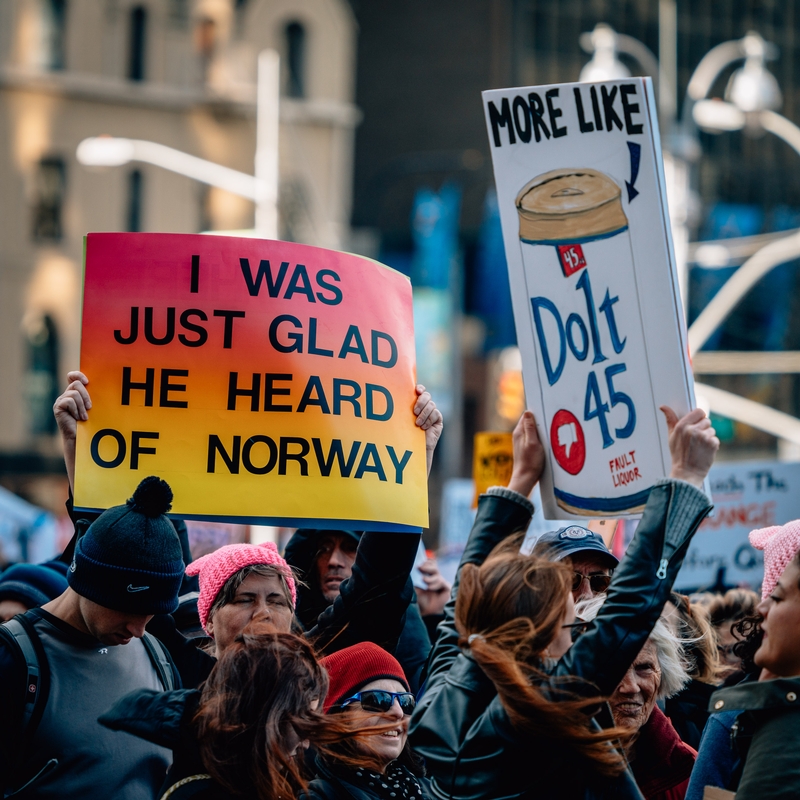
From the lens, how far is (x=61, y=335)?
29953mm

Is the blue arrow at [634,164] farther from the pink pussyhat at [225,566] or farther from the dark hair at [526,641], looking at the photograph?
the pink pussyhat at [225,566]

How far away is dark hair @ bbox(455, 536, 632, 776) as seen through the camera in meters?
2.70

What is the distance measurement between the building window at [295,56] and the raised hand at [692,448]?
1223 inches

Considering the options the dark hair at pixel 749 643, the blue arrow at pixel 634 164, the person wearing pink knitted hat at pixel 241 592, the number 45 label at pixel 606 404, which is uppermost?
the blue arrow at pixel 634 164

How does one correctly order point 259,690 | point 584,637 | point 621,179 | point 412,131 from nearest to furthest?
point 584,637 < point 259,690 < point 621,179 < point 412,131

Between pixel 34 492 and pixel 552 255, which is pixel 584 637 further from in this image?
pixel 34 492

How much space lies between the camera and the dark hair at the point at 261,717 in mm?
2904

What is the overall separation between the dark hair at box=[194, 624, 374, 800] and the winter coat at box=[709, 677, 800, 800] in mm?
869

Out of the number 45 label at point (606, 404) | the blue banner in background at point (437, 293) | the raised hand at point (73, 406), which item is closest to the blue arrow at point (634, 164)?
the number 45 label at point (606, 404)

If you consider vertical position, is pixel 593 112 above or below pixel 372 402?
above

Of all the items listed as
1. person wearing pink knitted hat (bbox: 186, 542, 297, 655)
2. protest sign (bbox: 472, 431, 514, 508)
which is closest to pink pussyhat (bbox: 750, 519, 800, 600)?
person wearing pink knitted hat (bbox: 186, 542, 297, 655)

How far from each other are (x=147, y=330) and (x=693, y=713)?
2.12 meters

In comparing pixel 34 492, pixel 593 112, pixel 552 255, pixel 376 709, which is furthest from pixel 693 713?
pixel 34 492

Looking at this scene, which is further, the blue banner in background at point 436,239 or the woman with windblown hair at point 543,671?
the blue banner in background at point 436,239
